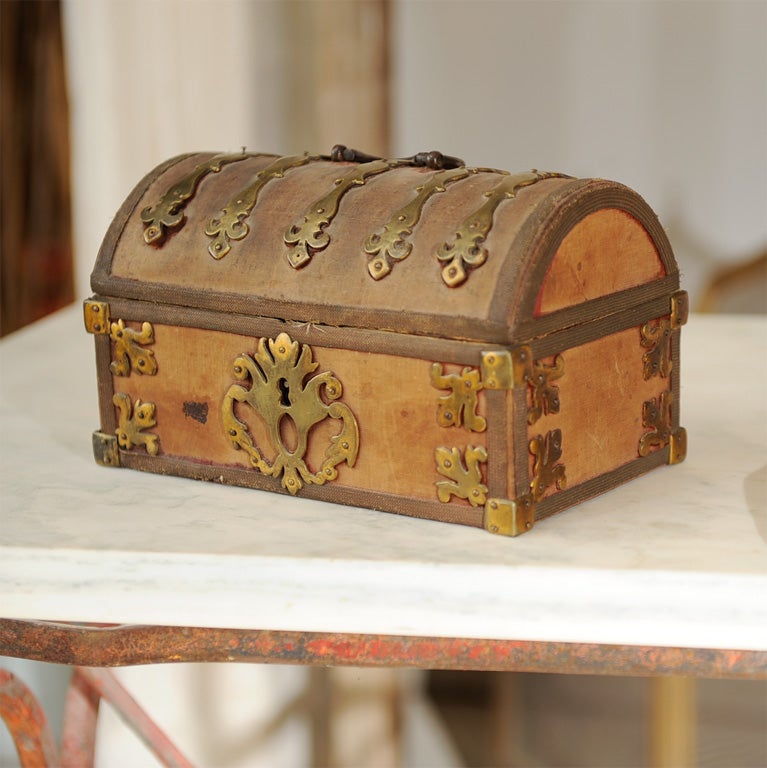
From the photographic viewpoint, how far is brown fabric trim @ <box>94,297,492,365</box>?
1195 mm

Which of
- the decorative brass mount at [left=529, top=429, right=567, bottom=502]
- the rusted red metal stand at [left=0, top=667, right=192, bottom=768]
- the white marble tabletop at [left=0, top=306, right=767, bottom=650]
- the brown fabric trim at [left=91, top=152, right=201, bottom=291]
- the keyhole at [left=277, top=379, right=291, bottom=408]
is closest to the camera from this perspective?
the white marble tabletop at [left=0, top=306, right=767, bottom=650]

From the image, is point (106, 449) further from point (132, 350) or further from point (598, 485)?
point (598, 485)

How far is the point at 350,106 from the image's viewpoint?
9.68ft

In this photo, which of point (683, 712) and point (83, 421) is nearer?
point (83, 421)

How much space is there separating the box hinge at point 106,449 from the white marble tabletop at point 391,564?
0.06 meters

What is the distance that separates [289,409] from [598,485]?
1.10ft

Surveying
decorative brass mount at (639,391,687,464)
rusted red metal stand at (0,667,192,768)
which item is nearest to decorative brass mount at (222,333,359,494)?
decorative brass mount at (639,391,687,464)

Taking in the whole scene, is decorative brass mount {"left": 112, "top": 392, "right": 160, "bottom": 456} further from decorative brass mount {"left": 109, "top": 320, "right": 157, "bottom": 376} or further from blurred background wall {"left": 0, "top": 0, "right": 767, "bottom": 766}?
blurred background wall {"left": 0, "top": 0, "right": 767, "bottom": 766}

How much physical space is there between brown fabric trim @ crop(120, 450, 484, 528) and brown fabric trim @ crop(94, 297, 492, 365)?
153mm

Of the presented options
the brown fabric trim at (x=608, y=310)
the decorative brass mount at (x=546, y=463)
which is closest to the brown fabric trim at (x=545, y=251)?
the brown fabric trim at (x=608, y=310)

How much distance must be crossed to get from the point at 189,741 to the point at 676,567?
1457 mm

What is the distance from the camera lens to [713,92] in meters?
3.54

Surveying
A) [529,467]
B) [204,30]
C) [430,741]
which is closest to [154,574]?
[529,467]

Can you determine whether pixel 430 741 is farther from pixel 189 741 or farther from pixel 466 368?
pixel 466 368
